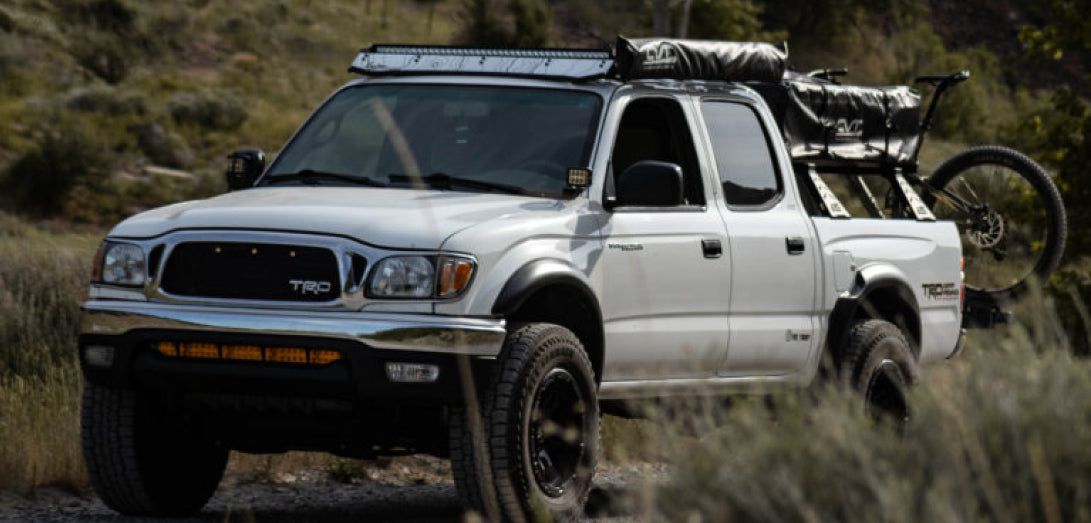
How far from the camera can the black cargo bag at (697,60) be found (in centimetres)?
866

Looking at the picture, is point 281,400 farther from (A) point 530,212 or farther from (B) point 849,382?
(B) point 849,382

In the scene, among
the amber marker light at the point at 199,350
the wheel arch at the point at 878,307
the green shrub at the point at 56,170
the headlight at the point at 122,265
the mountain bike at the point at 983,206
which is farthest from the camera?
the green shrub at the point at 56,170

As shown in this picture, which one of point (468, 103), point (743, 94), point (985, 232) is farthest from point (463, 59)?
point (985, 232)

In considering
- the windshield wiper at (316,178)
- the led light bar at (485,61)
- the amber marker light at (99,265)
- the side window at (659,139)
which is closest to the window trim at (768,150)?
the side window at (659,139)

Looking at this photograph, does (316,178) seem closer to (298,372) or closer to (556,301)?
(556,301)

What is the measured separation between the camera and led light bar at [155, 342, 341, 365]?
6.99 metres

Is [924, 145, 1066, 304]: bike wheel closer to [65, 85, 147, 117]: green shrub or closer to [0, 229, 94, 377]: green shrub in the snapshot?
[0, 229, 94, 377]: green shrub

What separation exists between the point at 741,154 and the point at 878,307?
5.02 ft

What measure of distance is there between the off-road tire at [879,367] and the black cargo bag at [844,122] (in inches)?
45.1

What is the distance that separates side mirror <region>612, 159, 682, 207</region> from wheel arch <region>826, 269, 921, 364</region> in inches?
68.8

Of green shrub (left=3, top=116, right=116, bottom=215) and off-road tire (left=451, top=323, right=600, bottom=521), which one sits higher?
off-road tire (left=451, top=323, right=600, bottom=521)

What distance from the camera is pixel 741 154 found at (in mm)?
9312

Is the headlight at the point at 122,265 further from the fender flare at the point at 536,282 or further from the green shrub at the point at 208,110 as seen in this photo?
the green shrub at the point at 208,110

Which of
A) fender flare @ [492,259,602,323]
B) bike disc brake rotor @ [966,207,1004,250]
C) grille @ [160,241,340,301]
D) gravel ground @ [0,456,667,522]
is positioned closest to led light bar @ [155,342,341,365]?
grille @ [160,241,340,301]
